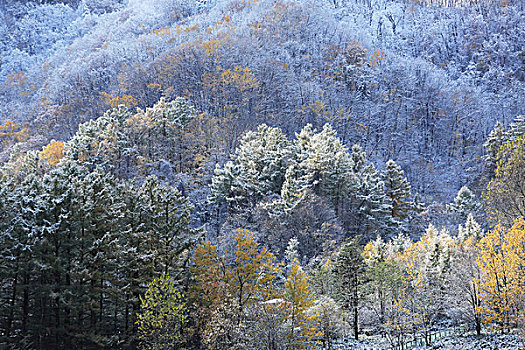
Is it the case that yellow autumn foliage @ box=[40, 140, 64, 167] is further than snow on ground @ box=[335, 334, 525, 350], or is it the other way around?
yellow autumn foliage @ box=[40, 140, 64, 167]

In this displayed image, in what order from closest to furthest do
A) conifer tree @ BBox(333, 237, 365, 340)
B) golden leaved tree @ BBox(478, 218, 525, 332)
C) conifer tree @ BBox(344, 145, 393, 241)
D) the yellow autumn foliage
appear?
golden leaved tree @ BBox(478, 218, 525, 332) → conifer tree @ BBox(333, 237, 365, 340) → conifer tree @ BBox(344, 145, 393, 241) → the yellow autumn foliage

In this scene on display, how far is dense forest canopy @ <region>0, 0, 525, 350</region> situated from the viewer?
27875mm

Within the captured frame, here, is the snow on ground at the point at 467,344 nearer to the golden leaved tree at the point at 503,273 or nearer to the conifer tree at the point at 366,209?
the golden leaved tree at the point at 503,273

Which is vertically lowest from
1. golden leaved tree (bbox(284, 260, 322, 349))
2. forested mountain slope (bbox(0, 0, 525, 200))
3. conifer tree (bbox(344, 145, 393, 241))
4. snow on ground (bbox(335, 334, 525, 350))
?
snow on ground (bbox(335, 334, 525, 350))

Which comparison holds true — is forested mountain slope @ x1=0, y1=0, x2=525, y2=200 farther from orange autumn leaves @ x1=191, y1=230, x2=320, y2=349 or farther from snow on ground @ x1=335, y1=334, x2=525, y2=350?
snow on ground @ x1=335, y1=334, x2=525, y2=350

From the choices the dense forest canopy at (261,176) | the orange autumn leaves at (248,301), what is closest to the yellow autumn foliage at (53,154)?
the dense forest canopy at (261,176)

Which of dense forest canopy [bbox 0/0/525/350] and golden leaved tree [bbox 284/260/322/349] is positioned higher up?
dense forest canopy [bbox 0/0/525/350]

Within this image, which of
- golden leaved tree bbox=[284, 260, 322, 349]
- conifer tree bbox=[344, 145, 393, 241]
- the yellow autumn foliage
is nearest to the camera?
golden leaved tree bbox=[284, 260, 322, 349]

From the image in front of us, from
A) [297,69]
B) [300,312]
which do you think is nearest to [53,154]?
[300,312]

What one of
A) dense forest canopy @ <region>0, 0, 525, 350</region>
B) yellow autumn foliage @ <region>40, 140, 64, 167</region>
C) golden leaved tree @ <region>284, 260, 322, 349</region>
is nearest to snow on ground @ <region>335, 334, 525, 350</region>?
dense forest canopy @ <region>0, 0, 525, 350</region>

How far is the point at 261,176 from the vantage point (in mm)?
53500

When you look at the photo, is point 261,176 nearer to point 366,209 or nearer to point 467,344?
point 366,209

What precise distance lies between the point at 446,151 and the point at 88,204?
3643 inches

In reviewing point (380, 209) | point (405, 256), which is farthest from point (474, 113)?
point (405, 256)
